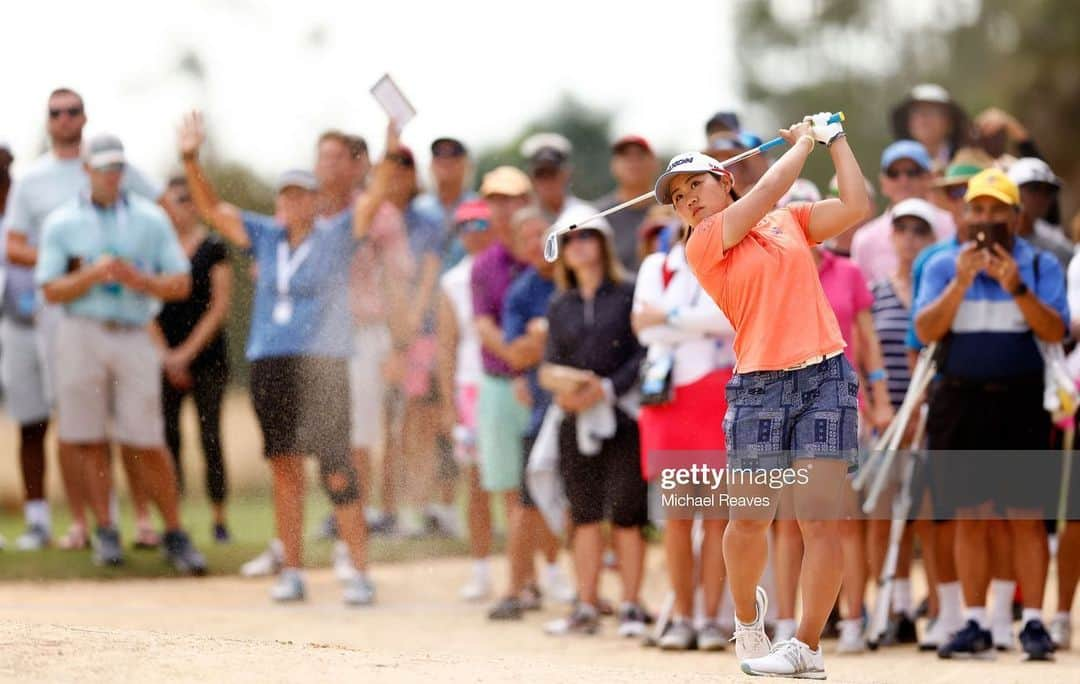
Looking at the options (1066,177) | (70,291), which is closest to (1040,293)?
(70,291)

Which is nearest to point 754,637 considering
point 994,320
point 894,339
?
point 994,320

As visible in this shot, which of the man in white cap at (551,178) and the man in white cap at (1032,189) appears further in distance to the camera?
the man in white cap at (551,178)

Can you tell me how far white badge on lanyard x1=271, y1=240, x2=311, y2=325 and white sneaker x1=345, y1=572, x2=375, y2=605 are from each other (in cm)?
146

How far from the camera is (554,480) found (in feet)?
31.6

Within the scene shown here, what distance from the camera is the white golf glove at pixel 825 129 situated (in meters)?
6.68

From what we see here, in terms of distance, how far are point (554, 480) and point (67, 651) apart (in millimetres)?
3750

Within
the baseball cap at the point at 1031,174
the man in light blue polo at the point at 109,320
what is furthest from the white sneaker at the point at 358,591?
the baseball cap at the point at 1031,174

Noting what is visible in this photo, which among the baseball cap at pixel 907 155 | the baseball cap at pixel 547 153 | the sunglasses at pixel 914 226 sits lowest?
the sunglasses at pixel 914 226

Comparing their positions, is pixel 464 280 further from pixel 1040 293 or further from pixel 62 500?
pixel 62 500

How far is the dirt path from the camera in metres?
6.16

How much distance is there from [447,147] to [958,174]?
11.5ft

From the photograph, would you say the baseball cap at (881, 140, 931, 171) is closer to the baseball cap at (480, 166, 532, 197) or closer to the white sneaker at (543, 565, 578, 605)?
the baseball cap at (480, 166, 532, 197)

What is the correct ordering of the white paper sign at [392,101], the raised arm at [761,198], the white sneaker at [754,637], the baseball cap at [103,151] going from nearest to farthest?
the raised arm at [761,198] < the white sneaker at [754,637] < the white paper sign at [392,101] < the baseball cap at [103,151]

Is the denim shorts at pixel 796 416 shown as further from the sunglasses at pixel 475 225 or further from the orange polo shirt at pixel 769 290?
the sunglasses at pixel 475 225
